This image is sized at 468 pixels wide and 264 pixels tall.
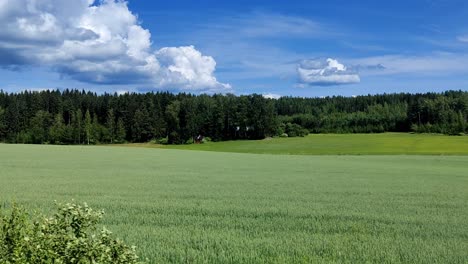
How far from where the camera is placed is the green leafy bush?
15.8 ft

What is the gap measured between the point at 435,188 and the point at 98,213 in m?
20.9

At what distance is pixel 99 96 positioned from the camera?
159 m

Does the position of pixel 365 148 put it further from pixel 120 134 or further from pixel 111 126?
pixel 111 126

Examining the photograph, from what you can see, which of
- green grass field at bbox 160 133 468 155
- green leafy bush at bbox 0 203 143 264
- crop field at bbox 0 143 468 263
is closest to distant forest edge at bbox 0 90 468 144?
green grass field at bbox 160 133 468 155

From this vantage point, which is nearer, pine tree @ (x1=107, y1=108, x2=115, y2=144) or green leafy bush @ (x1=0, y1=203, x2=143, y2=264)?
green leafy bush @ (x1=0, y1=203, x2=143, y2=264)

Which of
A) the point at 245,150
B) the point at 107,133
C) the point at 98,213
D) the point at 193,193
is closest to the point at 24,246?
the point at 98,213

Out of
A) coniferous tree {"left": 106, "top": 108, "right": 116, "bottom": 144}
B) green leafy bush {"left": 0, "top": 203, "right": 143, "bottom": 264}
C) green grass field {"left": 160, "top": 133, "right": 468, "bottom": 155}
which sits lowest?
green grass field {"left": 160, "top": 133, "right": 468, "bottom": 155}

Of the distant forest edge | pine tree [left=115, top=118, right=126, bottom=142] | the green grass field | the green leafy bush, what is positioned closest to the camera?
the green leafy bush

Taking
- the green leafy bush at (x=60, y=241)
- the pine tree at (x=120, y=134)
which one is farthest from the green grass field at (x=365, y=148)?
the green leafy bush at (x=60, y=241)

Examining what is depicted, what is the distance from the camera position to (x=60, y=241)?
501cm

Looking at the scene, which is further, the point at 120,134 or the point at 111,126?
the point at 111,126

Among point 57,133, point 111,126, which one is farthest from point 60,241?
point 111,126

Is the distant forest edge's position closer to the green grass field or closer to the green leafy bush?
the green grass field

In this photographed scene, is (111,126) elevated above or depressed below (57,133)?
above
